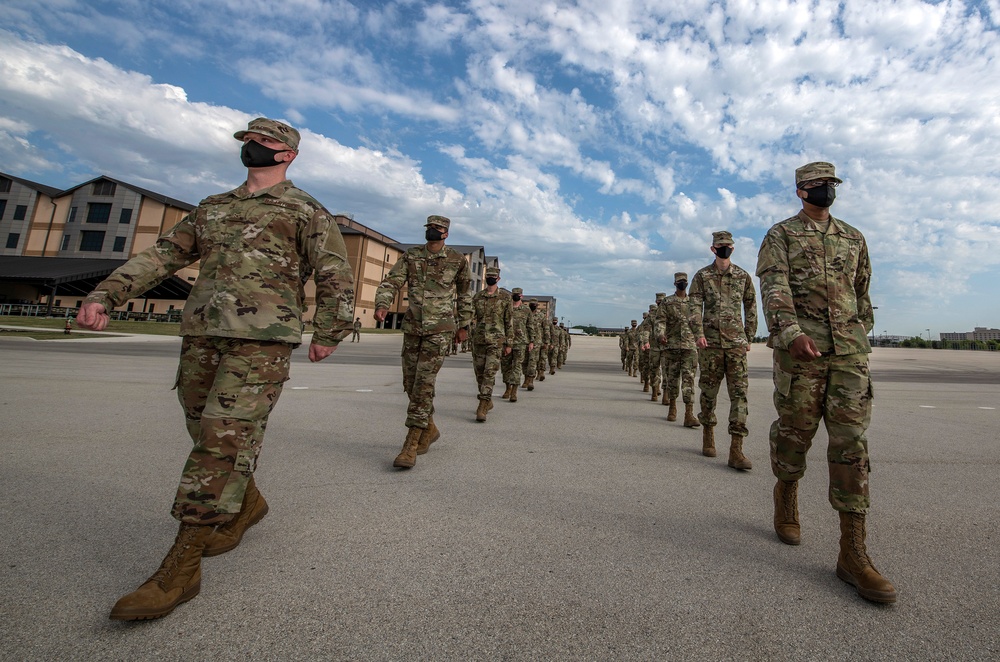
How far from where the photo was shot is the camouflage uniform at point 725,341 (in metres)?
5.13

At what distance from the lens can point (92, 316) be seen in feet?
7.48

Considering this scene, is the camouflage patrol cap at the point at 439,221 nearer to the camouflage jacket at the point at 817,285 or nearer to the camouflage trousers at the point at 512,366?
the camouflage jacket at the point at 817,285

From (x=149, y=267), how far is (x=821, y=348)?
3636mm

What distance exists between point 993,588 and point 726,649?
5.22ft

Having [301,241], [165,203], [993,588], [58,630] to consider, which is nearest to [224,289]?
[301,241]

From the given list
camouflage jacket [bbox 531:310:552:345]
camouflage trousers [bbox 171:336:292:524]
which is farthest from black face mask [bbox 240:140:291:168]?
camouflage jacket [bbox 531:310:552:345]

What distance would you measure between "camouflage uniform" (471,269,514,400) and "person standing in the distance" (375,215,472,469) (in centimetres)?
212

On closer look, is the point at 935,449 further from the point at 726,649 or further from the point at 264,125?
the point at 264,125

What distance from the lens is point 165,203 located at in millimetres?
47000

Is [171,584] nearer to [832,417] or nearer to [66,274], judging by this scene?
[832,417]

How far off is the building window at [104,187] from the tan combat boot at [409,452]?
2298 inches

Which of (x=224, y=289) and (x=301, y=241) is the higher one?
(x=301, y=241)

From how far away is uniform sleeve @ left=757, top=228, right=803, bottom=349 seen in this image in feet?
9.28

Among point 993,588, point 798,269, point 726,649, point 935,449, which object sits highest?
point 798,269
